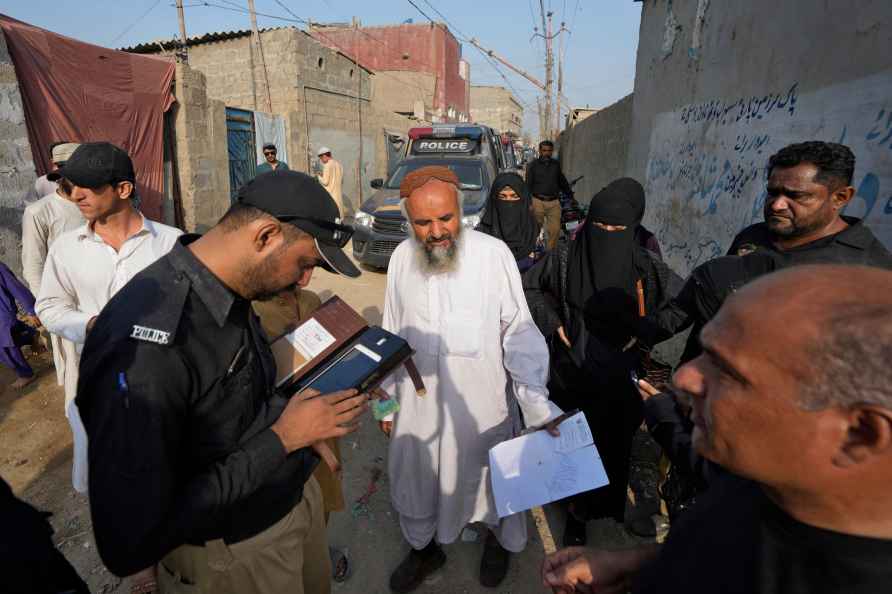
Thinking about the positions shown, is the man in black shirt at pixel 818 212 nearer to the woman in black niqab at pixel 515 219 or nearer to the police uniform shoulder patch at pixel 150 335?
the police uniform shoulder patch at pixel 150 335

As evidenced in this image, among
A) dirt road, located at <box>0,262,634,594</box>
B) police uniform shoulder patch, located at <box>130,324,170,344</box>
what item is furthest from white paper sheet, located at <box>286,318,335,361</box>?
dirt road, located at <box>0,262,634,594</box>

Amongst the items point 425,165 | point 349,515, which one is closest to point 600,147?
point 425,165

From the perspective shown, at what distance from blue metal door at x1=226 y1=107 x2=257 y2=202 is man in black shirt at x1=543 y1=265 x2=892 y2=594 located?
1026 centimetres

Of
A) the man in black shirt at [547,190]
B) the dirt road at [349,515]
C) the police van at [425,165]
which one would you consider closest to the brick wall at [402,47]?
the police van at [425,165]

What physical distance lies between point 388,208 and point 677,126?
4425 mm

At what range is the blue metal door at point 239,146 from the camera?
31.6 ft

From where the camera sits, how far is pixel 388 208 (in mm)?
7156

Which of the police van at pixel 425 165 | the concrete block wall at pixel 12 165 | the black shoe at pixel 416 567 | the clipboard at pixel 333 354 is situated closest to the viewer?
the clipboard at pixel 333 354

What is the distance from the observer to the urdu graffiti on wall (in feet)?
9.24

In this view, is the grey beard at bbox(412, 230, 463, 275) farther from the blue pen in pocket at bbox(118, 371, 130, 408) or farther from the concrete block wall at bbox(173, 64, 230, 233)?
the concrete block wall at bbox(173, 64, 230, 233)

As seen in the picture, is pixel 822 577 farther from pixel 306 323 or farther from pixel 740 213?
pixel 740 213

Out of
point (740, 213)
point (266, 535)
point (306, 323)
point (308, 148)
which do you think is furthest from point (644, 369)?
point (308, 148)

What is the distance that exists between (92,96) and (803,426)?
847cm

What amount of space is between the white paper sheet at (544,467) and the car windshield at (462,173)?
6.25 meters
